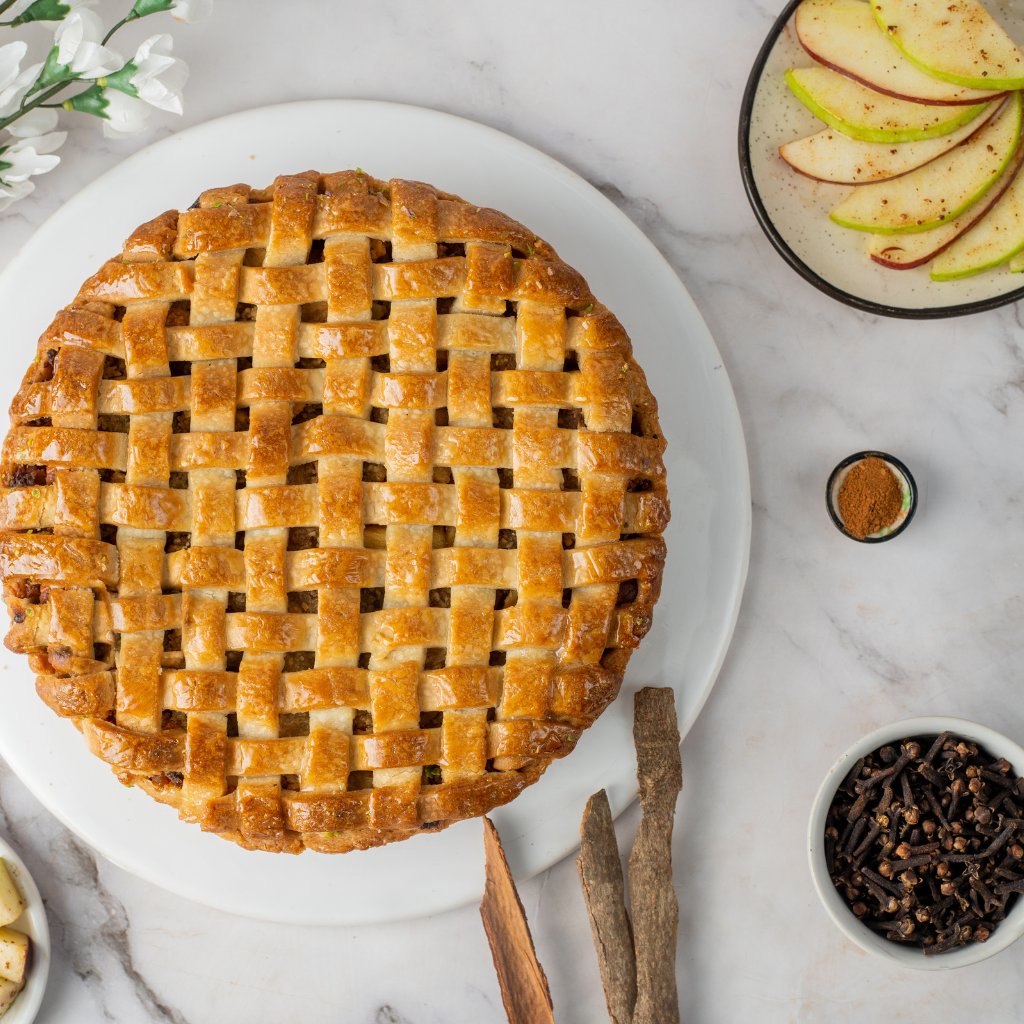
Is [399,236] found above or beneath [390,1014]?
above

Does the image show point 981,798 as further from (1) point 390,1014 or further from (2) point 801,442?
(1) point 390,1014

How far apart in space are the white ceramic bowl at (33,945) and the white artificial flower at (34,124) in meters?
1.32

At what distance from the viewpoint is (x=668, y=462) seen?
1.98 metres

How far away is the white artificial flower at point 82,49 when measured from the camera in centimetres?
181

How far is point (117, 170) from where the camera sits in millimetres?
1934

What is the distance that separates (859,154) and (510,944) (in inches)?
63.0

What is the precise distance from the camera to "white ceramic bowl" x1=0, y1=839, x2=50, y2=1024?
195 centimetres

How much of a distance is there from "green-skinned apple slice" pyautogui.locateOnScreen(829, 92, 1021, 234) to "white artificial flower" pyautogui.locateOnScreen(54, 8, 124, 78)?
1.35 meters

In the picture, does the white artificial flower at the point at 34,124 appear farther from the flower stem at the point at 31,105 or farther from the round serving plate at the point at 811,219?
the round serving plate at the point at 811,219

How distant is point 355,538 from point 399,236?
18.8 inches

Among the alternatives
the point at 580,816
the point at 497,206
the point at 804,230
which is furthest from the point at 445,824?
the point at 804,230

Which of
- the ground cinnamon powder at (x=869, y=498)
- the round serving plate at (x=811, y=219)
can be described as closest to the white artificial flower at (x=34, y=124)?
the round serving plate at (x=811, y=219)

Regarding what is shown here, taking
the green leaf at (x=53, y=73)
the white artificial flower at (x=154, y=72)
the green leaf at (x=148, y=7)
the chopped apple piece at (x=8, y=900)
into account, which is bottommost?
the chopped apple piece at (x=8, y=900)

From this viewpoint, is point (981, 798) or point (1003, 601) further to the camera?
point (1003, 601)
